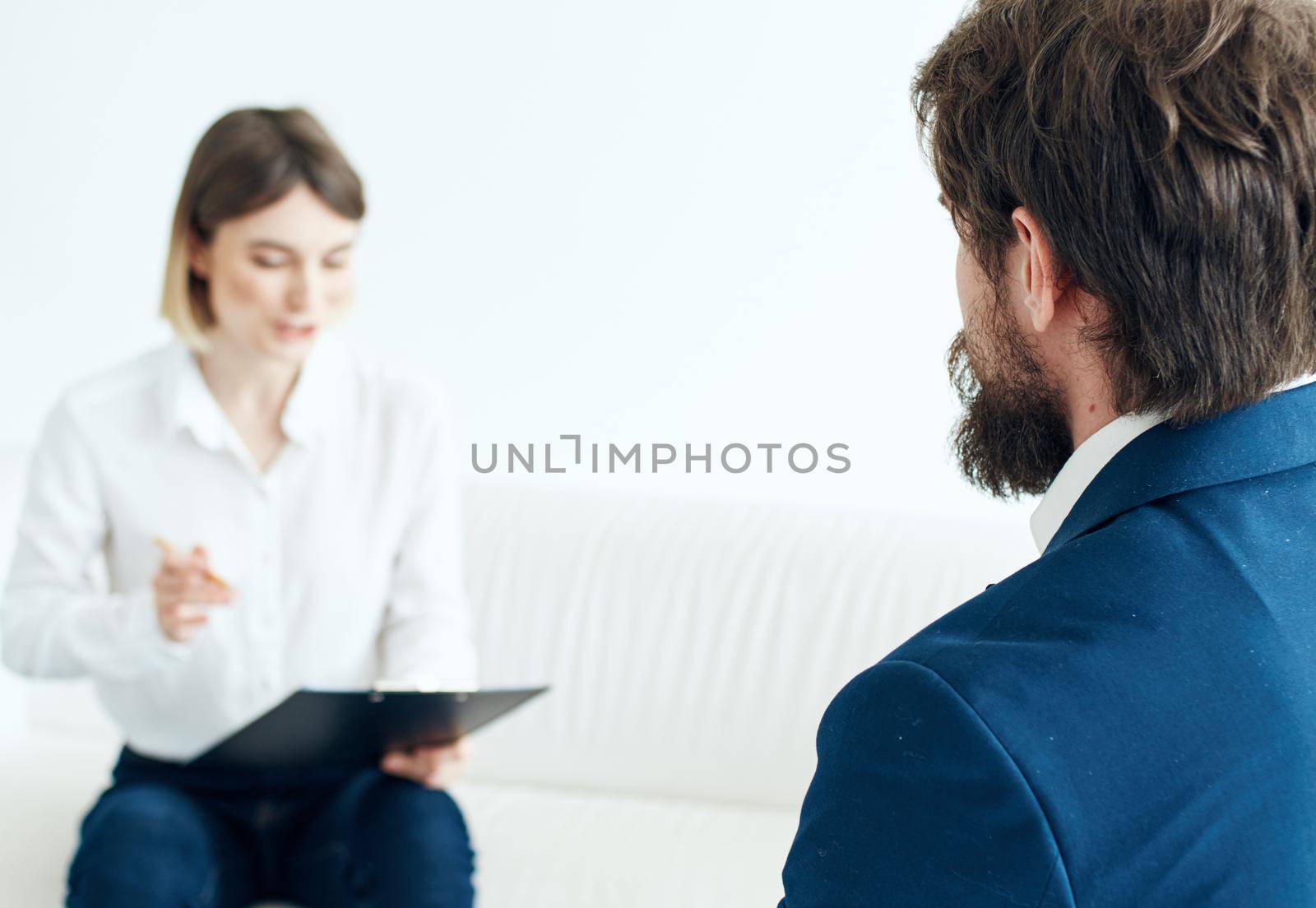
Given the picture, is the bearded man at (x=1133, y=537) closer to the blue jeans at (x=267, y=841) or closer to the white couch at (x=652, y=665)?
the blue jeans at (x=267, y=841)

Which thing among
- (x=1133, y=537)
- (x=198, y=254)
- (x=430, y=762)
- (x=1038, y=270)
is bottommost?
(x=430, y=762)

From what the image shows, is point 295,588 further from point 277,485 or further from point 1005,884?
point 1005,884

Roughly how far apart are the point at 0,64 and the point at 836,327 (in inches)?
72.6

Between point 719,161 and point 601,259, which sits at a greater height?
point 719,161

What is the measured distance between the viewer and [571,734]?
7.09 feet

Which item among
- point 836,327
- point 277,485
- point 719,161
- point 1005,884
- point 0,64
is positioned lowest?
point 1005,884

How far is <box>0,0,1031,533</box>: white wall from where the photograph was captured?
2.36 m

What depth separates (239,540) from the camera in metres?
1.80

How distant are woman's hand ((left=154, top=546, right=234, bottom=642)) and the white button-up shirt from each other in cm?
11

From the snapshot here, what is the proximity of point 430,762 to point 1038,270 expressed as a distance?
1102 mm

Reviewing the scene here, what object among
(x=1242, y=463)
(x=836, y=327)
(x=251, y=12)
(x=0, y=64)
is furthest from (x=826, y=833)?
(x=0, y=64)

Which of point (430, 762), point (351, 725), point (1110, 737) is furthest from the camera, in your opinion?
point (430, 762)

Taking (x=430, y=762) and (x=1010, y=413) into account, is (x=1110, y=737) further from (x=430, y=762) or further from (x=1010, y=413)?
(x=430, y=762)

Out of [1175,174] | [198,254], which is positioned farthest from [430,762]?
[1175,174]
